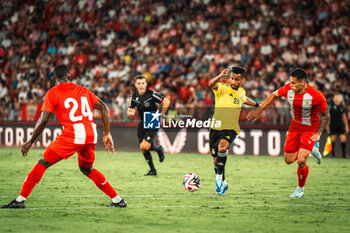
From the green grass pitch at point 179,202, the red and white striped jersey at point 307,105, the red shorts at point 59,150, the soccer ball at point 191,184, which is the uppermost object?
the red and white striped jersey at point 307,105

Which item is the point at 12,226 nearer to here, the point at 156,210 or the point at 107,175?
the point at 156,210

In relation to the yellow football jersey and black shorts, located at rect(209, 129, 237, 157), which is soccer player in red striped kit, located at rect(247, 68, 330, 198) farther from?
black shorts, located at rect(209, 129, 237, 157)

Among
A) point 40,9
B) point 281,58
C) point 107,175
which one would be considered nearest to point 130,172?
point 107,175

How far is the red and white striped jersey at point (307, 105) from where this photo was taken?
9.53 m

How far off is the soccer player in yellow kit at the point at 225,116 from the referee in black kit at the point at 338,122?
8.55 m

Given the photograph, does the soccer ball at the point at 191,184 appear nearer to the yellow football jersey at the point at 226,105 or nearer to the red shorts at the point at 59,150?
the yellow football jersey at the point at 226,105

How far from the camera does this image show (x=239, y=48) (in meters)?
21.9

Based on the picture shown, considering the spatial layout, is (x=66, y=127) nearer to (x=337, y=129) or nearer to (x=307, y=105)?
(x=307, y=105)

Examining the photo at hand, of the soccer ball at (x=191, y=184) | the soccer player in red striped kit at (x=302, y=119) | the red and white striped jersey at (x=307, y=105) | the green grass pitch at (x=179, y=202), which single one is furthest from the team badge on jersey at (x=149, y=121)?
the red and white striped jersey at (x=307, y=105)

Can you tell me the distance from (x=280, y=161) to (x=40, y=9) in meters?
16.8

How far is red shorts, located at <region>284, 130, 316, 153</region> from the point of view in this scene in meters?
9.52

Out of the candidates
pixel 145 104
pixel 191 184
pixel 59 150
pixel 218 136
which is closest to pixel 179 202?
pixel 191 184

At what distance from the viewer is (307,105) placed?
9.59 meters

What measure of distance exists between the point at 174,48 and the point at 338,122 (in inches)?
316
